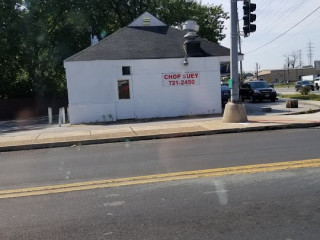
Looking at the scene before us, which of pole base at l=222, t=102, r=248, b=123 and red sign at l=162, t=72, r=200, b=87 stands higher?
red sign at l=162, t=72, r=200, b=87

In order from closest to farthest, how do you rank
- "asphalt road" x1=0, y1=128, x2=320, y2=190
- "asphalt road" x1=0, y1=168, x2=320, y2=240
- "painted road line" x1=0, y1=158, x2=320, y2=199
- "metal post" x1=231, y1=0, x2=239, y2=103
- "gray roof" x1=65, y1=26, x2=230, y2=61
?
"asphalt road" x1=0, y1=168, x2=320, y2=240, "painted road line" x1=0, y1=158, x2=320, y2=199, "asphalt road" x1=0, y1=128, x2=320, y2=190, "metal post" x1=231, y1=0, x2=239, y2=103, "gray roof" x1=65, y1=26, x2=230, y2=61

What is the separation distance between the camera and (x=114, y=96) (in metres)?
19.3

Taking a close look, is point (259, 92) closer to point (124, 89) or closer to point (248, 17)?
point (124, 89)

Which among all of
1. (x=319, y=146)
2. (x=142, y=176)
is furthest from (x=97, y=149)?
(x=319, y=146)

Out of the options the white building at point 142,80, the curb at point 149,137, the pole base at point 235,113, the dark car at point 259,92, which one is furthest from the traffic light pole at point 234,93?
the dark car at point 259,92

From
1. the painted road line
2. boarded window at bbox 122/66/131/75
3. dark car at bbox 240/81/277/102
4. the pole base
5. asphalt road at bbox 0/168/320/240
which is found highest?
boarded window at bbox 122/66/131/75

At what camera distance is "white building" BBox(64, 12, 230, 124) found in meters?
19.0

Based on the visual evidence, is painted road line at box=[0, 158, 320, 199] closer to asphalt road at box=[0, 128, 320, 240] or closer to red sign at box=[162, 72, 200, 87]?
asphalt road at box=[0, 128, 320, 240]

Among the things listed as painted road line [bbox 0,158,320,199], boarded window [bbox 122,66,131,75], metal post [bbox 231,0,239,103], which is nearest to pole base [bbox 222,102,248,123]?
metal post [bbox 231,0,239,103]

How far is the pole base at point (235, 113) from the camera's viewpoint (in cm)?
1438

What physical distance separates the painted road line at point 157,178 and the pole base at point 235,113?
23.9 feet

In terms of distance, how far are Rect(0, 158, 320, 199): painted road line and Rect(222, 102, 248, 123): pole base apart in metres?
7.29

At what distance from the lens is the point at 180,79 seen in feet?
64.6

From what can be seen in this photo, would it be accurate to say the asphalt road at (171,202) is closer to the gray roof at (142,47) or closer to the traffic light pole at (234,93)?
the traffic light pole at (234,93)
